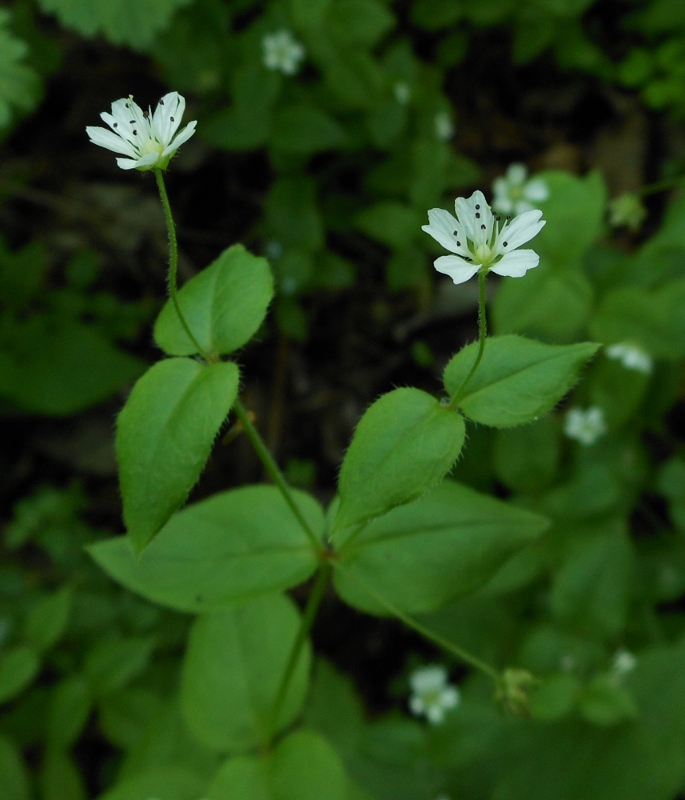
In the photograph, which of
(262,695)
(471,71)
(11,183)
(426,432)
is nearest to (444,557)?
(426,432)

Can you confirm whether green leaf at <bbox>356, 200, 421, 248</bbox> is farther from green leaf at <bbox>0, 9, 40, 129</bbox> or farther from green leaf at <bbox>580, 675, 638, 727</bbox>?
green leaf at <bbox>580, 675, 638, 727</bbox>

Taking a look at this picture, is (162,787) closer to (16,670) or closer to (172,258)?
(16,670)

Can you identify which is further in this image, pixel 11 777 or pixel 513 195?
pixel 513 195

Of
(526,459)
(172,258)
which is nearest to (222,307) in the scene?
(172,258)

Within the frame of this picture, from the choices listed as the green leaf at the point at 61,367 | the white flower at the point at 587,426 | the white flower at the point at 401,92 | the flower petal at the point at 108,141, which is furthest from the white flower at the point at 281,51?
the flower petal at the point at 108,141

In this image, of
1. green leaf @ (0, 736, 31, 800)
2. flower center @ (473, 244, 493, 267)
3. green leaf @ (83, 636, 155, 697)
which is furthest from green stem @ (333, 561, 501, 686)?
green leaf @ (0, 736, 31, 800)
